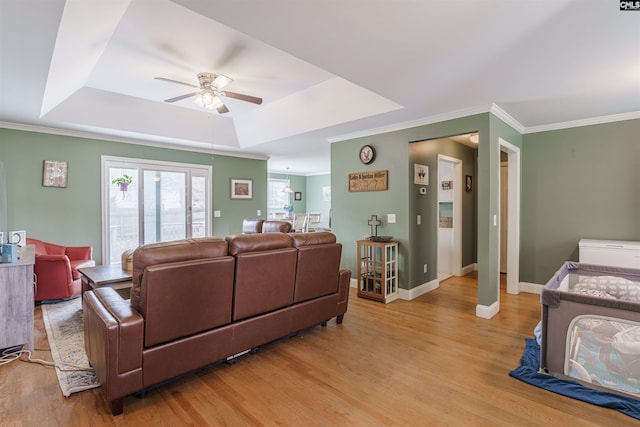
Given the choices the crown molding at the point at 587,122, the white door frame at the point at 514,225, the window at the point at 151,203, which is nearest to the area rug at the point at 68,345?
the window at the point at 151,203

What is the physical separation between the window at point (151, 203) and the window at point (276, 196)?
4.65 metres

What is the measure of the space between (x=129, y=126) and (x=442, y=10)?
4663 mm

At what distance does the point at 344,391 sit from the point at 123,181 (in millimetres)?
5098

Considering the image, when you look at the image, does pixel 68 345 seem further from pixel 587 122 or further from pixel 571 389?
pixel 587 122

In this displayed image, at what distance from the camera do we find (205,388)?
221 cm

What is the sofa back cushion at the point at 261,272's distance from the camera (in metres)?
2.41

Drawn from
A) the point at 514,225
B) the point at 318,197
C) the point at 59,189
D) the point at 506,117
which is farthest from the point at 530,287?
the point at 318,197

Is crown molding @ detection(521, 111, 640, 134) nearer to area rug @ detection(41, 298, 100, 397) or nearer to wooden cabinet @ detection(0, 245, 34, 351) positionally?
area rug @ detection(41, 298, 100, 397)

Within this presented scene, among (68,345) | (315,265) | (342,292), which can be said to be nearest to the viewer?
(68,345)

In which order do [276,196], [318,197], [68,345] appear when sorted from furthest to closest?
[318,197] < [276,196] < [68,345]

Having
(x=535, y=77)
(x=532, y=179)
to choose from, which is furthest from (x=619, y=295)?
(x=532, y=179)

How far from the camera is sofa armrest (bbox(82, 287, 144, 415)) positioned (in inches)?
71.5

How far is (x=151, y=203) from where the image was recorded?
18.6ft

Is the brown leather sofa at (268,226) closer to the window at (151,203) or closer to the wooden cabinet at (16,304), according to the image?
the window at (151,203)
